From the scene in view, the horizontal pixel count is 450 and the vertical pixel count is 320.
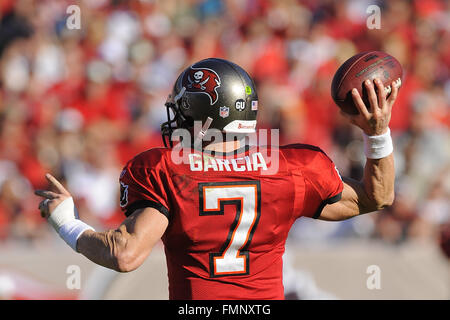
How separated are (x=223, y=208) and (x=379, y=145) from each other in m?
0.87

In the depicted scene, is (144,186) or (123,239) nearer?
(123,239)

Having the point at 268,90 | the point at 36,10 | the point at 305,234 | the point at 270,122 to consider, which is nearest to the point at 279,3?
the point at 268,90

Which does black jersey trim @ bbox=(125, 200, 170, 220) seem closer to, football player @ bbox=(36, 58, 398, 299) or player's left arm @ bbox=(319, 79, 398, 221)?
football player @ bbox=(36, 58, 398, 299)

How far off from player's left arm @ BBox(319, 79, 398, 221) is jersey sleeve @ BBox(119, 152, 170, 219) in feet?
2.79

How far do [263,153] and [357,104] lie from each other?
51 centimetres

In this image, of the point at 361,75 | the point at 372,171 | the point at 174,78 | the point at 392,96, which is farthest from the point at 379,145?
the point at 174,78

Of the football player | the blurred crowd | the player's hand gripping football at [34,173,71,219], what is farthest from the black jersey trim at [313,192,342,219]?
the blurred crowd

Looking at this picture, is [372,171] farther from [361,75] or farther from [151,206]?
[151,206]

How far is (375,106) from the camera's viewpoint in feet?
10.8

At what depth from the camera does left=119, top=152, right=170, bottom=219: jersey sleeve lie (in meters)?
3.07

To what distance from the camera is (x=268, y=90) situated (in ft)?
26.7

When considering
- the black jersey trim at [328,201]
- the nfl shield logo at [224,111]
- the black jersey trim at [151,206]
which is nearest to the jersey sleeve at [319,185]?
the black jersey trim at [328,201]

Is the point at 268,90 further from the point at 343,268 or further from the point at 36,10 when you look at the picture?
the point at 36,10

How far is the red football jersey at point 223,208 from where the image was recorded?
122 inches
